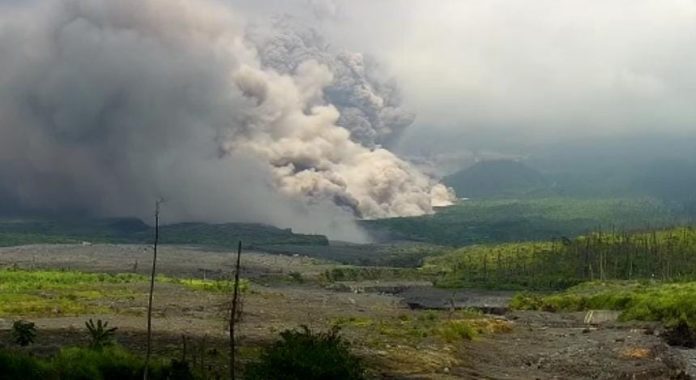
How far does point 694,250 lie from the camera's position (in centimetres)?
18625

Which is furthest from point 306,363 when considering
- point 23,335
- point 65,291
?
point 65,291

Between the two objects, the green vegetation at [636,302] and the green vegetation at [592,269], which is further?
the green vegetation at [592,269]

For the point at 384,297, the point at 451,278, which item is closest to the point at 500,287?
the point at 451,278

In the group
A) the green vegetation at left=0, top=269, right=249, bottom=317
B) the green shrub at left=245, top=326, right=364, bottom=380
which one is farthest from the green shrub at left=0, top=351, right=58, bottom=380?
the green vegetation at left=0, top=269, right=249, bottom=317

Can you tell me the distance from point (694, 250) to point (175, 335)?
151 meters

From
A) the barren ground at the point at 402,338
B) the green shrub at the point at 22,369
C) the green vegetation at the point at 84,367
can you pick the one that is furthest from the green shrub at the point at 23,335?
the green shrub at the point at 22,369

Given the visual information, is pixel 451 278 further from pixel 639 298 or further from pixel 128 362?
pixel 128 362

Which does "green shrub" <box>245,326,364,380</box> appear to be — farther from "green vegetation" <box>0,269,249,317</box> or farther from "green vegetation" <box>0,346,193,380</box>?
"green vegetation" <box>0,269,249,317</box>

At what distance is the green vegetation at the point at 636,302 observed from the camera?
311ft

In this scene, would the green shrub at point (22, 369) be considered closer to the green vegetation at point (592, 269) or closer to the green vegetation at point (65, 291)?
the green vegetation at point (65, 291)

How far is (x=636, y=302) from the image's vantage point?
105688 mm

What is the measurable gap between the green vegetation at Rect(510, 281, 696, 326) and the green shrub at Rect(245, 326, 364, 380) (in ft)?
218

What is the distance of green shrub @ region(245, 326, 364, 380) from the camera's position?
3144cm

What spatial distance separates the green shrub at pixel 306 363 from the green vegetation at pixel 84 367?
20.0 ft
